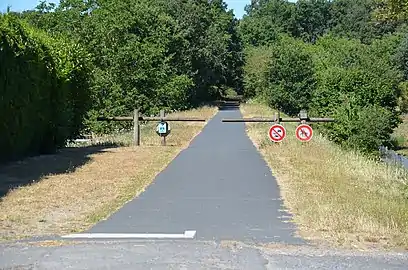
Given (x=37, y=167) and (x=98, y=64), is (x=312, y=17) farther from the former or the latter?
(x=37, y=167)

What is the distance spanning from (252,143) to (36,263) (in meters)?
21.0

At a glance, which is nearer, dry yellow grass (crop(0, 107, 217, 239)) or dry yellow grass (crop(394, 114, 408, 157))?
dry yellow grass (crop(0, 107, 217, 239))

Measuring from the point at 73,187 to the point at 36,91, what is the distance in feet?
21.1

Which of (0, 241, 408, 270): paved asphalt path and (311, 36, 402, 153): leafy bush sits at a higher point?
(311, 36, 402, 153): leafy bush

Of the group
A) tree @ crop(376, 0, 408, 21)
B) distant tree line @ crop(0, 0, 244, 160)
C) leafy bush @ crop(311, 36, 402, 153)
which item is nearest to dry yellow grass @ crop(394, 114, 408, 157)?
leafy bush @ crop(311, 36, 402, 153)

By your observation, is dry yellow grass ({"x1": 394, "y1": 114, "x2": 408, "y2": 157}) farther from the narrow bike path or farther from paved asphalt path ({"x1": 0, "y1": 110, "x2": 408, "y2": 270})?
paved asphalt path ({"x1": 0, "y1": 110, "x2": 408, "y2": 270})

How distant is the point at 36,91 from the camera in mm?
19375

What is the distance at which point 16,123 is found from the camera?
58.4ft

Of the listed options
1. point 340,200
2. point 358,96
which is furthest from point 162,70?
point 340,200

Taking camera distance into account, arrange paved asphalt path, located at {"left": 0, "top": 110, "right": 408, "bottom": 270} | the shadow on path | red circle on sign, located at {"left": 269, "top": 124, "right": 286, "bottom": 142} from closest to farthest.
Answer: paved asphalt path, located at {"left": 0, "top": 110, "right": 408, "bottom": 270}, the shadow on path, red circle on sign, located at {"left": 269, "top": 124, "right": 286, "bottom": 142}

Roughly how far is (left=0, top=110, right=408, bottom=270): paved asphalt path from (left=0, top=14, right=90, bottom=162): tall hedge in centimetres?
471

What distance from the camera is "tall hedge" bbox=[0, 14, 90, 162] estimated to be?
17250mm

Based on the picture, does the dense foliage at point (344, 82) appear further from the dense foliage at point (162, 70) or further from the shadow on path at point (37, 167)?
the shadow on path at point (37, 167)

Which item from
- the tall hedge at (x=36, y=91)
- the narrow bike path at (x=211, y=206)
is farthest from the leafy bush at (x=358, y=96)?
the narrow bike path at (x=211, y=206)
